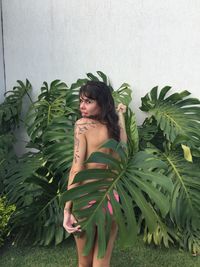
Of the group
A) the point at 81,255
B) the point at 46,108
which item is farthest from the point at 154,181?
the point at 46,108

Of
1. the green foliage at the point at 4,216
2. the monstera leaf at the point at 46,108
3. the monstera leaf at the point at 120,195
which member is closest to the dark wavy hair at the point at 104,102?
the monstera leaf at the point at 120,195

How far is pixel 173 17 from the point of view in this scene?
11.3 feet

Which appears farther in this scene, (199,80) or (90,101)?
(199,80)

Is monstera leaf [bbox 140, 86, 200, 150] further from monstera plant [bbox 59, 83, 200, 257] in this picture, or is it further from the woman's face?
the woman's face

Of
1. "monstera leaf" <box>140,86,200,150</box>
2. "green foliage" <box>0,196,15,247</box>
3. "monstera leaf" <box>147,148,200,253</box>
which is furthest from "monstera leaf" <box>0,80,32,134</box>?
"monstera leaf" <box>147,148,200,253</box>

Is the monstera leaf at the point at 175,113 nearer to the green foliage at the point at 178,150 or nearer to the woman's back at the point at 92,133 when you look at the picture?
the green foliage at the point at 178,150

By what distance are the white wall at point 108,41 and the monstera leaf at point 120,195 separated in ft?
6.44

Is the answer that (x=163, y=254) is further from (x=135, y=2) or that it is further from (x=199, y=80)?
(x=135, y=2)

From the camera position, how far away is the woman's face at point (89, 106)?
1.91m

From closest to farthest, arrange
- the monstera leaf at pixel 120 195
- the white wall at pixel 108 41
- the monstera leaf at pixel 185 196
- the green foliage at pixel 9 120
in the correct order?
1. the monstera leaf at pixel 120 195
2. the monstera leaf at pixel 185 196
3. the white wall at pixel 108 41
4. the green foliage at pixel 9 120

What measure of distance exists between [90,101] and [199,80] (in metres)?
1.85

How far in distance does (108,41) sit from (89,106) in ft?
6.31

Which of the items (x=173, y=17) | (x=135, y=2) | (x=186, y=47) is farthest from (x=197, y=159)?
(x=135, y=2)

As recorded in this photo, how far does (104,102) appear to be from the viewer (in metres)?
1.92
